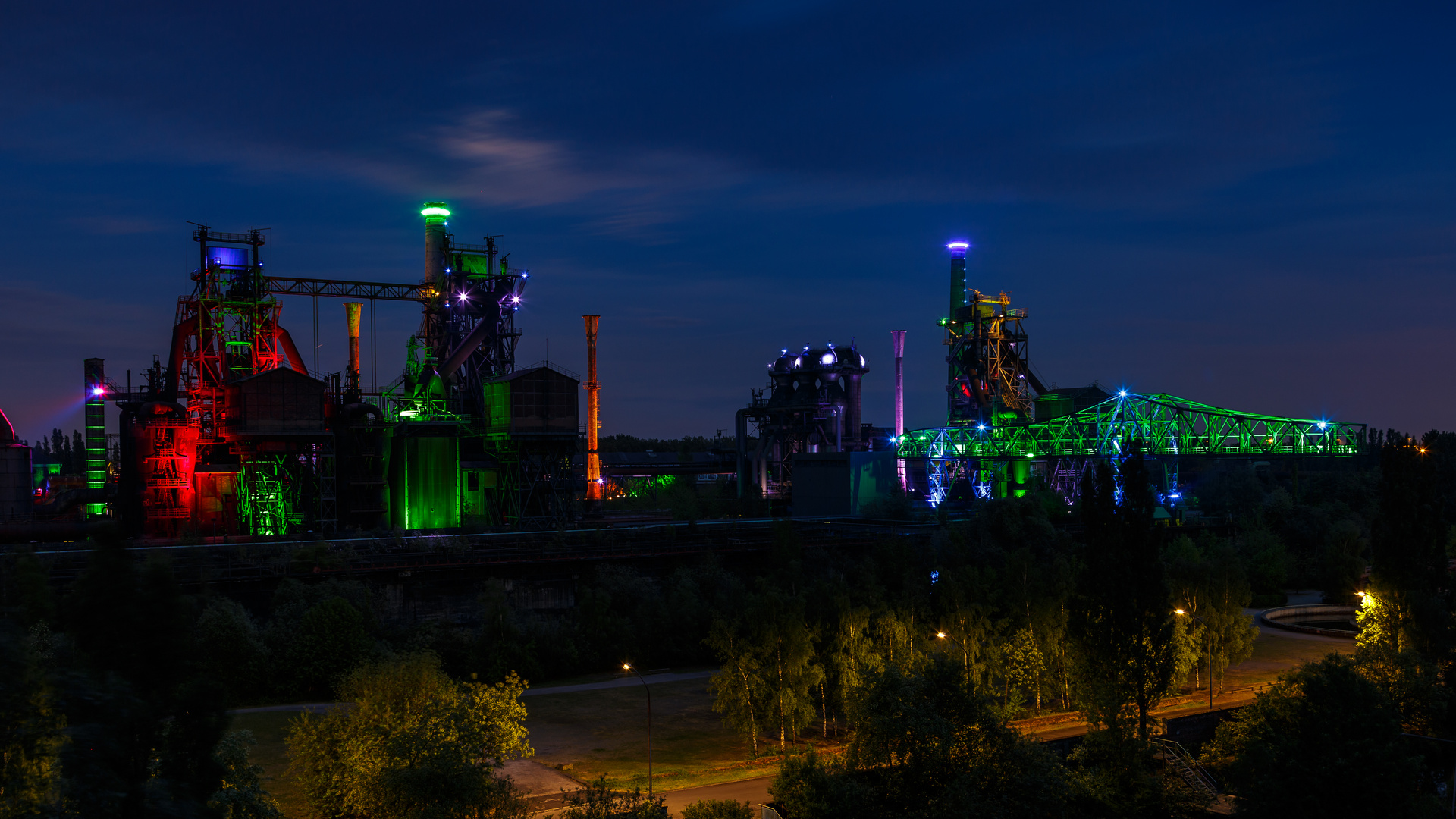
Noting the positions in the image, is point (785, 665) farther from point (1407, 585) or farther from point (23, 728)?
point (23, 728)

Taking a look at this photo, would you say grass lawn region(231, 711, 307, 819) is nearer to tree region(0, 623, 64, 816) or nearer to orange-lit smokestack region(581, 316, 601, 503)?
tree region(0, 623, 64, 816)

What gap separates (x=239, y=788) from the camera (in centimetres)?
2591

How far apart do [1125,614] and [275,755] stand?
3060 cm

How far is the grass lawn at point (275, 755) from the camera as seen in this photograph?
3359cm

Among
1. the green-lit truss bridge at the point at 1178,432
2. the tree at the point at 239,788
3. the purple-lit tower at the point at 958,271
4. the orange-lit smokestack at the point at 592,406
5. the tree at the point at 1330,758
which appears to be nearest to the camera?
the tree at the point at 239,788

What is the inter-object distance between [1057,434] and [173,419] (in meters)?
76.5

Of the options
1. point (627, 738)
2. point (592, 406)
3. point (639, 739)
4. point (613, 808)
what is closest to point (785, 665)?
point (639, 739)

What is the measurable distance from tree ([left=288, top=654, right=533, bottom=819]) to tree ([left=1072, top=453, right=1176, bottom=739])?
2045 cm

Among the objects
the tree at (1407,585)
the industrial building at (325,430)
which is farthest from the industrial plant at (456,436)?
the tree at (1407,585)

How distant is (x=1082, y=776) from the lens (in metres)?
35.1

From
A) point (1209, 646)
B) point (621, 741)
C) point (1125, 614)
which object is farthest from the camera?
point (1209, 646)

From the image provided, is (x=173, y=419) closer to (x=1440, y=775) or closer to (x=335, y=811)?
(x=335, y=811)

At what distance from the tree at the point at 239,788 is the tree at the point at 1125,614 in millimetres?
26219

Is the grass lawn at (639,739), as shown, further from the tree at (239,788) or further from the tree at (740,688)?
the tree at (239,788)
